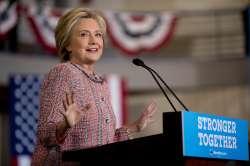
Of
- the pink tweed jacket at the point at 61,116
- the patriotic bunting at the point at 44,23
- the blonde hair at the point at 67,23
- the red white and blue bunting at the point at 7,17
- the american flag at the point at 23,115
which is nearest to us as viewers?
the pink tweed jacket at the point at 61,116

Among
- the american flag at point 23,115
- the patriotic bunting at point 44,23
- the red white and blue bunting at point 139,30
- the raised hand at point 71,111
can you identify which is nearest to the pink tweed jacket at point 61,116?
the raised hand at point 71,111

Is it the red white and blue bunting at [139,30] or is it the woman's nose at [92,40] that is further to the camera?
the red white and blue bunting at [139,30]

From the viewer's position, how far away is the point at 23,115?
8516 millimetres

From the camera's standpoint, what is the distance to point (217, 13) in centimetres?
1213

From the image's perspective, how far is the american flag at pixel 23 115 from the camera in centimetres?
833

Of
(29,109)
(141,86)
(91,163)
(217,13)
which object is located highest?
(217,13)

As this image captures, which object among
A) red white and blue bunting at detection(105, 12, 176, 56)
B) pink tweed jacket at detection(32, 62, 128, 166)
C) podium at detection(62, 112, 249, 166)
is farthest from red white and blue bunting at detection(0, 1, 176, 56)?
podium at detection(62, 112, 249, 166)

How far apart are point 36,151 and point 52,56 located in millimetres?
8346

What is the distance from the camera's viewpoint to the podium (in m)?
2.21

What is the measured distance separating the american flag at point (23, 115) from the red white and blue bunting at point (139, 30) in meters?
2.22

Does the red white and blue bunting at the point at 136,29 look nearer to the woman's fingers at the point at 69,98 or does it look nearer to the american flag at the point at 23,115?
the american flag at the point at 23,115

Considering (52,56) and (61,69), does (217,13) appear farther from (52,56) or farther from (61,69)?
(61,69)

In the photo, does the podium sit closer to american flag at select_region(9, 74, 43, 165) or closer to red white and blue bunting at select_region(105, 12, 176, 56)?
american flag at select_region(9, 74, 43, 165)

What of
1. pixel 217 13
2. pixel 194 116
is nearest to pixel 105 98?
pixel 194 116
